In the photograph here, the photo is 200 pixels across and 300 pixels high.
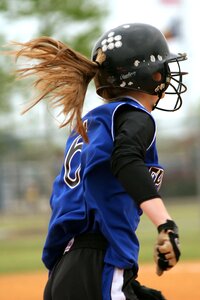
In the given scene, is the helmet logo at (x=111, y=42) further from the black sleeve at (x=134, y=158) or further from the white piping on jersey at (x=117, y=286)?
the white piping on jersey at (x=117, y=286)

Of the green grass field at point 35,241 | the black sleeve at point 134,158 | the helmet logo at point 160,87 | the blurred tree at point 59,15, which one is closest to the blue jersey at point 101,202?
the black sleeve at point 134,158

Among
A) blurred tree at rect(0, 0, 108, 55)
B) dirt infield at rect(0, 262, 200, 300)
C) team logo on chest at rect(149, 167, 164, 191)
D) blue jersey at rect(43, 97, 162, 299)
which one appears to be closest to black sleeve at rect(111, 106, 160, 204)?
blue jersey at rect(43, 97, 162, 299)

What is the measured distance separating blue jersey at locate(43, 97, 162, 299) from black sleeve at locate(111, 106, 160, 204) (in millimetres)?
107

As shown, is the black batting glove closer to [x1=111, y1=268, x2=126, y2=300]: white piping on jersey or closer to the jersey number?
[x1=111, y1=268, x2=126, y2=300]: white piping on jersey

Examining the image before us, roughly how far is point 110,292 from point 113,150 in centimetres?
60

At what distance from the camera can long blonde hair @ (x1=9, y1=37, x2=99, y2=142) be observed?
3449mm

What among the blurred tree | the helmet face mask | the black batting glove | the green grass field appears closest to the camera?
the black batting glove

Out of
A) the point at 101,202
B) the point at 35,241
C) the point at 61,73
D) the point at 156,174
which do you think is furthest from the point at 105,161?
the point at 35,241

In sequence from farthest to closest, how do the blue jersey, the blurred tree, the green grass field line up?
1. the blurred tree
2. the green grass field
3. the blue jersey

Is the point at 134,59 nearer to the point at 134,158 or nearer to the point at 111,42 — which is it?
the point at 111,42

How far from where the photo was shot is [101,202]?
334cm

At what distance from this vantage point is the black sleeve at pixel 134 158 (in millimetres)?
3086

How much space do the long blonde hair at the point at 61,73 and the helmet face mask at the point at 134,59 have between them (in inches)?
3.1

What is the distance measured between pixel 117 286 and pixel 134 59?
39.5 inches
